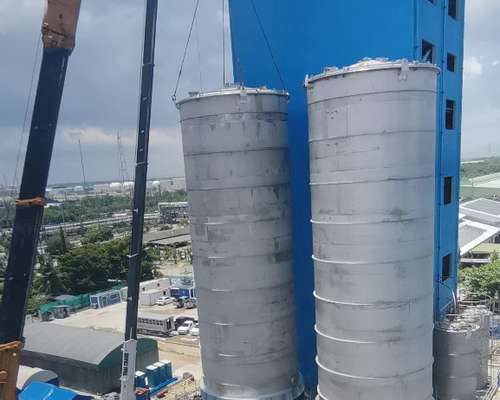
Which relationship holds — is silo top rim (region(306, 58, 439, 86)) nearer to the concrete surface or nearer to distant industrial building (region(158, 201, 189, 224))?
the concrete surface

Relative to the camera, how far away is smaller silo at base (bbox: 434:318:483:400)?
51.5 ft

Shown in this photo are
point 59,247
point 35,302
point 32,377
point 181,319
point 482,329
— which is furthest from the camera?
point 59,247

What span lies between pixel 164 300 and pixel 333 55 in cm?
3699

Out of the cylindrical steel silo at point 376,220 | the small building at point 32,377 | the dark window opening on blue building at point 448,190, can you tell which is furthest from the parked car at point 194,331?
the cylindrical steel silo at point 376,220

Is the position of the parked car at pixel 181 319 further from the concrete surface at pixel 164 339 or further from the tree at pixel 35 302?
the tree at pixel 35 302

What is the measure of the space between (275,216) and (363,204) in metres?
3.64

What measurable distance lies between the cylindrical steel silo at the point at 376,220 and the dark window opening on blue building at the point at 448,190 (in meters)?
5.57

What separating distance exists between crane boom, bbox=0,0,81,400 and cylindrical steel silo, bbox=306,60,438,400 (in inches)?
285

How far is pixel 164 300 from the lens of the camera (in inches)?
1866

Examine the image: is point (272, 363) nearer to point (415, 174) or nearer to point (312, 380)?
point (312, 380)

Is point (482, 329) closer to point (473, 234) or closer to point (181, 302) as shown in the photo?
point (181, 302)

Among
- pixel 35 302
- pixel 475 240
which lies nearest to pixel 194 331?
pixel 35 302

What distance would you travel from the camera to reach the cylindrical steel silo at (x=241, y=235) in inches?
570

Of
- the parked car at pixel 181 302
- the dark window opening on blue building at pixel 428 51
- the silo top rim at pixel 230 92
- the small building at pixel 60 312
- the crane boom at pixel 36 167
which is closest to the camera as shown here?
the crane boom at pixel 36 167
